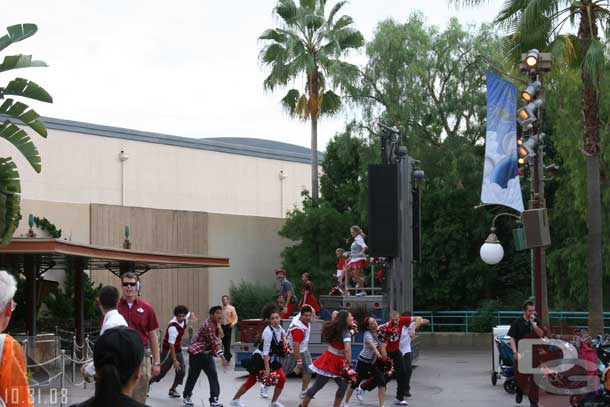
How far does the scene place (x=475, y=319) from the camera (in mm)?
35562

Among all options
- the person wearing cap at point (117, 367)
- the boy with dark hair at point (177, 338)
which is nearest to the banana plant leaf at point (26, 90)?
the boy with dark hair at point (177, 338)

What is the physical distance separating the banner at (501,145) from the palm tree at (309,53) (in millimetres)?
20212

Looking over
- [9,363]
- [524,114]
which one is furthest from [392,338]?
[9,363]

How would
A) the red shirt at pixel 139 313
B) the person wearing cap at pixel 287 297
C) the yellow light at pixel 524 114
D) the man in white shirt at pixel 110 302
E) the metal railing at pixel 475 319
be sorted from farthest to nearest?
the metal railing at pixel 475 319
the person wearing cap at pixel 287 297
the yellow light at pixel 524 114
the red shirt at pixel 139 313
the man in white shirt at pixel 110 302

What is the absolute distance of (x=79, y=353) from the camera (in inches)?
993

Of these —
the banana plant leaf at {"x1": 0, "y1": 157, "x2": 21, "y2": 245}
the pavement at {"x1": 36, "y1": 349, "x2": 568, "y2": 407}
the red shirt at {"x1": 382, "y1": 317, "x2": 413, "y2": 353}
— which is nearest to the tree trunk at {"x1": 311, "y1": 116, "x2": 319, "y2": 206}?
the pavement at {"x1": 36, "y1": 349, "x2": 568, "y2": 407}

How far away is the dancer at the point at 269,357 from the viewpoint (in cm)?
1645

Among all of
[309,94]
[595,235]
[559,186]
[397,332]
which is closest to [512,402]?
[397,332]

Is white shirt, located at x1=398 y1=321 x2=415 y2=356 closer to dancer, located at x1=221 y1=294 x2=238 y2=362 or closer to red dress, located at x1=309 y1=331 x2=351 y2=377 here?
red dress, located at x1=309 y1=331 x2=351 y2=377

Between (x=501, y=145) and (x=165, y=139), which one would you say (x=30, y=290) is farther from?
(x=165, y=139)

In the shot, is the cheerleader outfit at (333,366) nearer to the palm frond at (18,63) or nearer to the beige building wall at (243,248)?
the palm frond at (18,63)

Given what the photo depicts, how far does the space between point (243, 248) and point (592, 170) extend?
837 inches

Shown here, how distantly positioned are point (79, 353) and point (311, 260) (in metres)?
17.4

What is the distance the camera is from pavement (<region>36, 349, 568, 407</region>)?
17.9m
